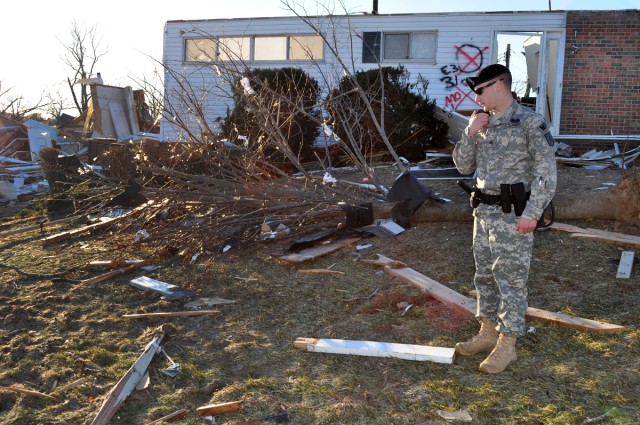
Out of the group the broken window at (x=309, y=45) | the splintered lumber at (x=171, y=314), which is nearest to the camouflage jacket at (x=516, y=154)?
the splintered lumber at (x=171, y=314)

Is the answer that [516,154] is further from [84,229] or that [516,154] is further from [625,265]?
[84,229]

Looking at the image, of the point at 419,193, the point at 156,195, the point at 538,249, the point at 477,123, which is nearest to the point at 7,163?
the point at 156,195

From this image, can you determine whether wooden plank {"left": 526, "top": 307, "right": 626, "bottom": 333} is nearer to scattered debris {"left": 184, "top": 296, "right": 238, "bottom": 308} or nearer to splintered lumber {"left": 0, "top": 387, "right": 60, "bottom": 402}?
scattered debris {"left": 184, "top": 296, "right": 238, "bottom": 308}

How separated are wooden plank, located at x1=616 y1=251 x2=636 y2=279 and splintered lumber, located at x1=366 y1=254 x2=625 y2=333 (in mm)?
1064

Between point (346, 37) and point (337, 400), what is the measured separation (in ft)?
42.1

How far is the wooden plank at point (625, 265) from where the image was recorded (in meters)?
5.32

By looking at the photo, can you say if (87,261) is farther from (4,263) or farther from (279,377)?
(279,377)

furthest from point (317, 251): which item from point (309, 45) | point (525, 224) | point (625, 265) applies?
point (309, 45)

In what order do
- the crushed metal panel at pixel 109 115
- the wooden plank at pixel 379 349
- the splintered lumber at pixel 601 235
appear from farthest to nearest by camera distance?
the crushed metal panel at pixel 109 115
the splintered lumber at pixel 601 235
the wooden plank at pixel 379 349

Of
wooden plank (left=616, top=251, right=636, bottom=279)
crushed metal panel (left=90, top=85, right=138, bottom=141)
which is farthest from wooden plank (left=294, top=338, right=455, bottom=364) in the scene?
crushed metal panel (left=90, top=85, right=138, bottom=141)

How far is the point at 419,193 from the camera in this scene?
7082 mm

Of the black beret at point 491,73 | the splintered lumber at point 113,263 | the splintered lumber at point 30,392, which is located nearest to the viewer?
the black beret at point 491,73

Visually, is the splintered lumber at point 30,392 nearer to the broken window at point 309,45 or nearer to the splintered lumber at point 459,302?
the splintered lumber at point 459,302

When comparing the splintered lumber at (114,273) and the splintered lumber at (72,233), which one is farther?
the splintered lumber at (72,233)
